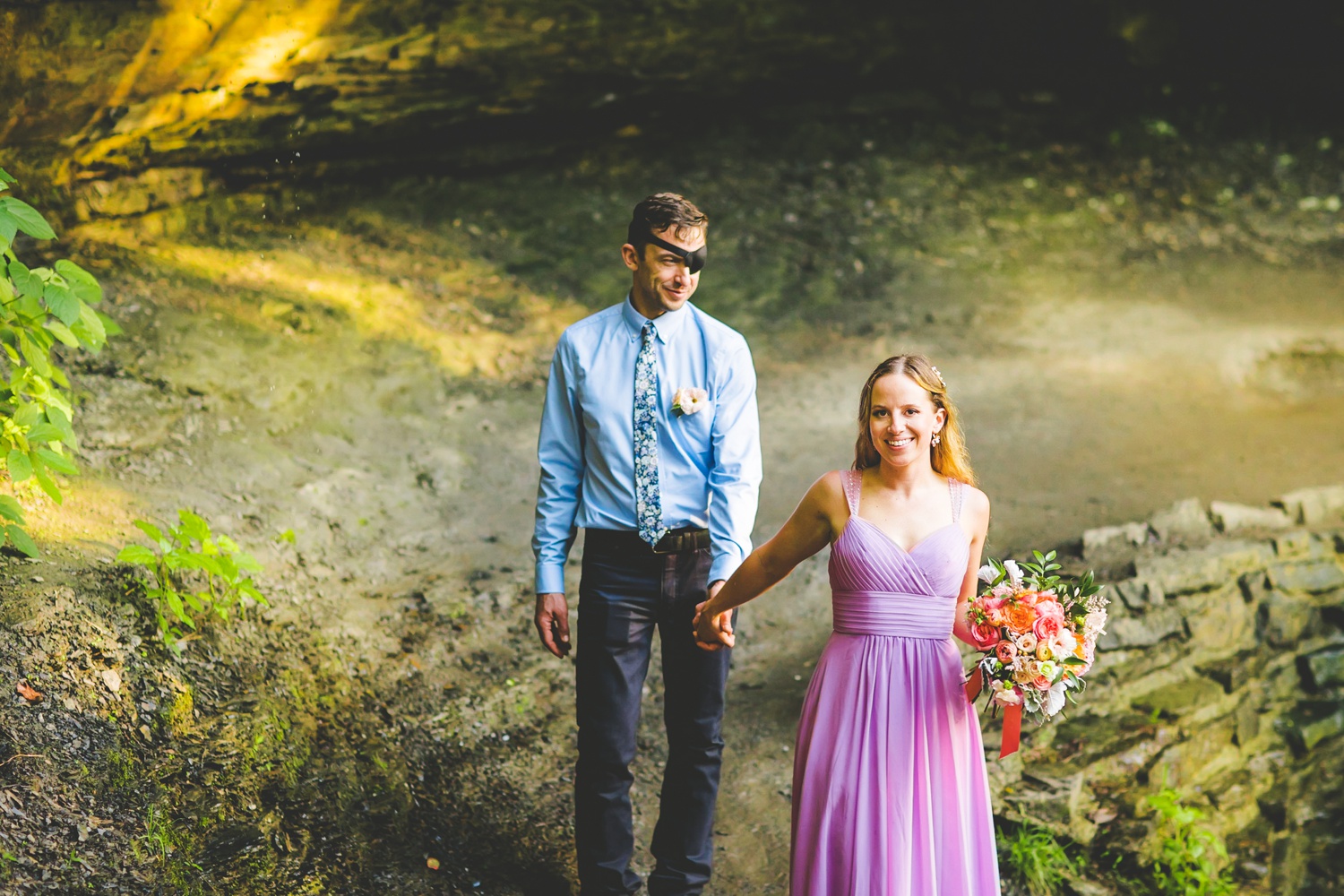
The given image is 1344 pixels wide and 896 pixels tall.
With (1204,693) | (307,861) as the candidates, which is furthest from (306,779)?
(1204,693)

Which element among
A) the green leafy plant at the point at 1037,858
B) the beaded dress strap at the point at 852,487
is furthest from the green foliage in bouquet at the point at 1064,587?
the green leafy plant at the point at 1037,858

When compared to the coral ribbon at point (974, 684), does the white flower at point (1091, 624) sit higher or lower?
higher

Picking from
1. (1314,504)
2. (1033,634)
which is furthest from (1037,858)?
(1314,504)

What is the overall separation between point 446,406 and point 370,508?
1370 mm

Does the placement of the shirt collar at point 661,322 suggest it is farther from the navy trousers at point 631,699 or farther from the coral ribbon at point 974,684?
the coral ribbon at point 974,684

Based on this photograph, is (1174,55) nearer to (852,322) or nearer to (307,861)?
(852,322)

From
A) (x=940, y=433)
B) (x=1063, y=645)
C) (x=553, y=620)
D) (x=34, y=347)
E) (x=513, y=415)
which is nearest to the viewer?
(x=1063, y=645)

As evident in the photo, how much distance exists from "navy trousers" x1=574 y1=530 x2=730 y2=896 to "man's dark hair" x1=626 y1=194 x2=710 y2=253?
0.91 meters

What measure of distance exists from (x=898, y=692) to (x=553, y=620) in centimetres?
110

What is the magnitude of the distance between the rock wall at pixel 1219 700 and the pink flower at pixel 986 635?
2074 mm

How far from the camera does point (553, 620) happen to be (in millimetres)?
3352

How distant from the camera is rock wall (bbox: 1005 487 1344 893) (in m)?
4.81

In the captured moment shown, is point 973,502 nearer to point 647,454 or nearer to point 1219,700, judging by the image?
point 647,454

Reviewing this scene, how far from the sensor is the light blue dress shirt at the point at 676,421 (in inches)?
127
